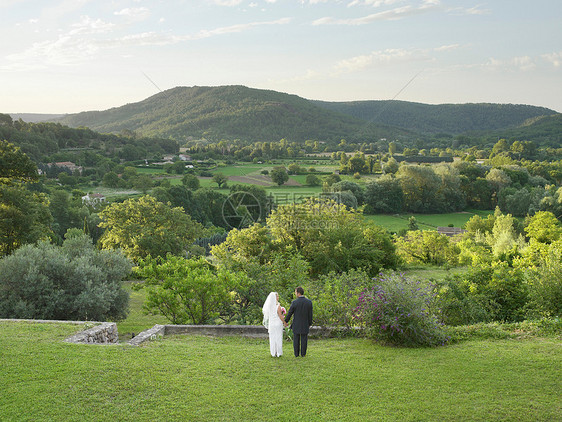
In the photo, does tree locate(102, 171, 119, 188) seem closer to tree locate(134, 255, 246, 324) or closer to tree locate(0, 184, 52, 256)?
tree locate(0, 184, 52, 256)

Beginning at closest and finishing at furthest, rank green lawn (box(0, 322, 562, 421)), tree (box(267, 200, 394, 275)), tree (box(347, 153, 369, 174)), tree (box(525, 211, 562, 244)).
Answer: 1. green lawn (box(0, 322, 562, 421))
2. tree (box(267, 200, 394, 275))
3. tree (box(525, 211, 562, 244))
4. tree (box(347, 153, 369, 174))

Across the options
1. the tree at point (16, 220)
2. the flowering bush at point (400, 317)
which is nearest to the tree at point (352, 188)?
the tree at point (16, 220)

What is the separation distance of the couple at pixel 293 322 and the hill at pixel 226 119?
104371mm

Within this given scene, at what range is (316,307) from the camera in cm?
991

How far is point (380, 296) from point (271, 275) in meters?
5.26

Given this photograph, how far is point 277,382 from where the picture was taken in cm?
641

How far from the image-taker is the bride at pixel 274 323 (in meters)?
7.53

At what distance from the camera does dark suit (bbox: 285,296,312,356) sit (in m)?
7.56

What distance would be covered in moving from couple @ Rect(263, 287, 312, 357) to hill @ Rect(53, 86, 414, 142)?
104371 mm

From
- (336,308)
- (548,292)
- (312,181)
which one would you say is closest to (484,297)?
(548,292)

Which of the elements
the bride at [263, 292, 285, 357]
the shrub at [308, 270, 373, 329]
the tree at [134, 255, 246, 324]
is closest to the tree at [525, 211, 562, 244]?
the shrub at [308, 270, 373, 329]

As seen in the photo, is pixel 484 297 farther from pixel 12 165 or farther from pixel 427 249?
pixel 12 165

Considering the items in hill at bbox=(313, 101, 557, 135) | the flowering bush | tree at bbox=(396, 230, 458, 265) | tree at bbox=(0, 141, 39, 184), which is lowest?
tree at bbox=(396, 230, 458, 265)

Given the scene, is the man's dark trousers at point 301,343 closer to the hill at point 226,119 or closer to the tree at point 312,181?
the tree at point 312,181
